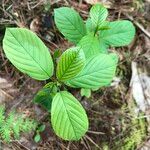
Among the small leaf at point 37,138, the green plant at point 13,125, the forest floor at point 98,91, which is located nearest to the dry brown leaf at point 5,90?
the forest floor at point 98,91

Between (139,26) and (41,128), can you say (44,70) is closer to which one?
(41,128)

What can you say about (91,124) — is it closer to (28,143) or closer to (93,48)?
(28,143)

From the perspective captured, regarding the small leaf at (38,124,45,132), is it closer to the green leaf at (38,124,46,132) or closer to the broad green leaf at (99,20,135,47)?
the green leaf at (38,124,46,132)

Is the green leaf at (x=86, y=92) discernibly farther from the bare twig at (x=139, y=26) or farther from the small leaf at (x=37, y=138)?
the bare twig at (x=139, y=26)

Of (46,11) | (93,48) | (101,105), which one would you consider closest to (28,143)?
(101,105)

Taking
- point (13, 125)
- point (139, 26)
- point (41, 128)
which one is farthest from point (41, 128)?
point (139, 26)

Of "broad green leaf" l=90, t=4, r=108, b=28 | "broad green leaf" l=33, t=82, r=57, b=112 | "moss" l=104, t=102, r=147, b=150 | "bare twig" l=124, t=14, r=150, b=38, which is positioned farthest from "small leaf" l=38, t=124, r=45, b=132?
"bare twig" l=124, t=14, r=150, b=38
